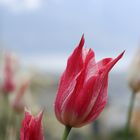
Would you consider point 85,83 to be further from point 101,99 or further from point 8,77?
point 8,77

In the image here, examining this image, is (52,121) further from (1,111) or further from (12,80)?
(12,80)

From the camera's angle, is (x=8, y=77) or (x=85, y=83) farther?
(x=8, y=77)

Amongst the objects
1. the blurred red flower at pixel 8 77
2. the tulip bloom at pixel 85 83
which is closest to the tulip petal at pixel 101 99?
the tulip bloom at pixel 85 83

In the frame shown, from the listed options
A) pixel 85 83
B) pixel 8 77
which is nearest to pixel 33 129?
pixel 85 83

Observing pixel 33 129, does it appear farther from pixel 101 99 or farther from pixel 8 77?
pixel 8 77

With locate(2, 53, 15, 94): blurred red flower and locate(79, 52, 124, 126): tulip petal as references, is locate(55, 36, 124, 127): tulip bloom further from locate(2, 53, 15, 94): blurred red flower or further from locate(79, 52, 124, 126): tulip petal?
locate(2, 53, 15, 94): blurred red flower

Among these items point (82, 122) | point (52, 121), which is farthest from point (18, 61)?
point (82, 122)

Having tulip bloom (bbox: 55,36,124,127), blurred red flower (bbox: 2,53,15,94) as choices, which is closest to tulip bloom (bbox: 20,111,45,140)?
tulip bloom (bbox: 55,36,124,127)

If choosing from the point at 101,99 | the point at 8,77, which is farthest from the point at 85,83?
the point at 8,77
